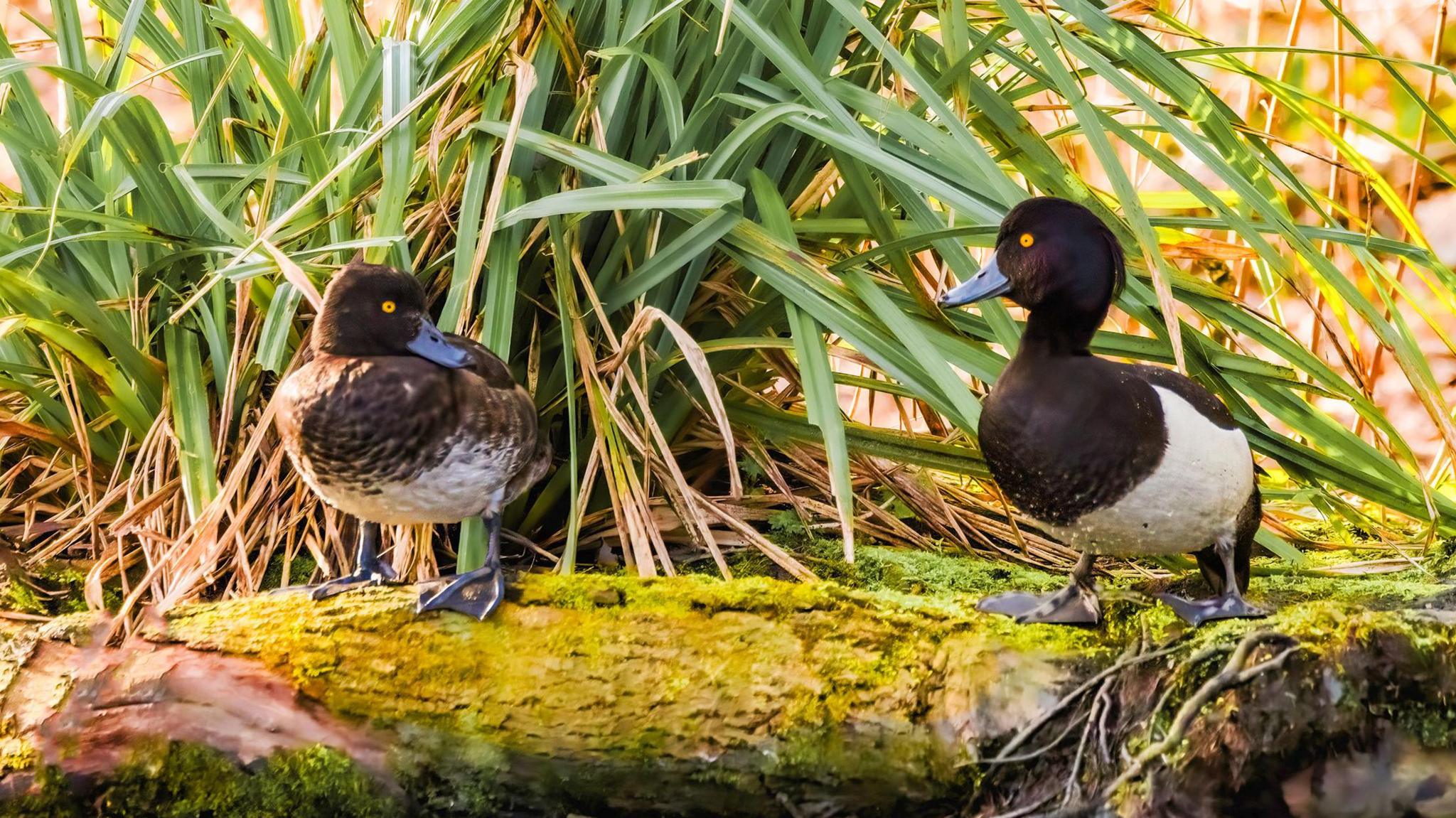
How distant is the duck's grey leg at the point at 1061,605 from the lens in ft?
6.77

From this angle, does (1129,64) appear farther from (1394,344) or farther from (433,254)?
(433,254)

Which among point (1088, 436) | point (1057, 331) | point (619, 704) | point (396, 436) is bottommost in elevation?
point (619, 704)

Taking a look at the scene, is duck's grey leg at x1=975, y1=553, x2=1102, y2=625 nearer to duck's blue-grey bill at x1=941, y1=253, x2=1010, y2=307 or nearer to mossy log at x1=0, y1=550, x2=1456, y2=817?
mossy log at x1=0, y1=550, x2=1456, y2=817

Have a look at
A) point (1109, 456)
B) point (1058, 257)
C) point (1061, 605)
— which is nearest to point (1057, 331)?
point (1058, 257)

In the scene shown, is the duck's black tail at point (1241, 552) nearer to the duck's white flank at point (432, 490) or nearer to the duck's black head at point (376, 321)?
the duck's white flank at point (432, 490)

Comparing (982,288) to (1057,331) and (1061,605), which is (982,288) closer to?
(1057,331)

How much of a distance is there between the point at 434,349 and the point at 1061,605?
3.91 ft

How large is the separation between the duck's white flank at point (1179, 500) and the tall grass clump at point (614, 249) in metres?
0.23

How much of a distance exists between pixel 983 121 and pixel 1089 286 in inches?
27.5

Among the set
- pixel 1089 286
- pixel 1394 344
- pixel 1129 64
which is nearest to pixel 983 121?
pixel 1129 64

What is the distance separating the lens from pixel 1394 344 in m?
2.27

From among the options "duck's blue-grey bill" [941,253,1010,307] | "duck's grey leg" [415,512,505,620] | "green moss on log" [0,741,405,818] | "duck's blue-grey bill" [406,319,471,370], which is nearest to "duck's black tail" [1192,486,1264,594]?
"duck's blue-grey bill" [941,253,1010,307]

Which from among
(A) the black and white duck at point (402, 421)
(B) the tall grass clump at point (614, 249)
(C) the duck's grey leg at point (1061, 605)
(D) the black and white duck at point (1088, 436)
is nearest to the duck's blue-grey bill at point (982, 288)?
(D) the black and white duck at point (1088, 436)

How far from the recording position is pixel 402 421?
2.11 meters
